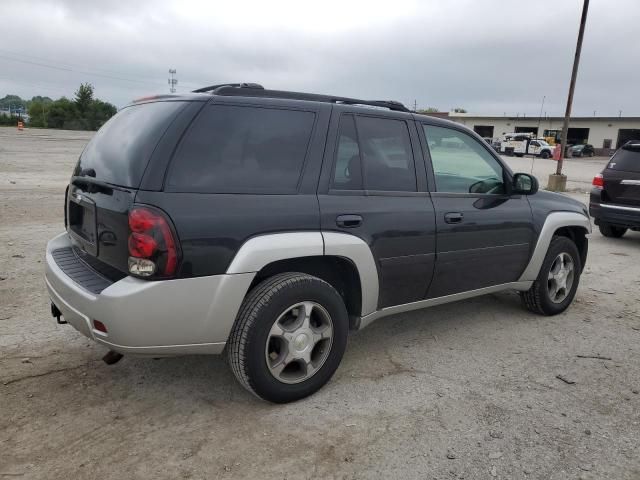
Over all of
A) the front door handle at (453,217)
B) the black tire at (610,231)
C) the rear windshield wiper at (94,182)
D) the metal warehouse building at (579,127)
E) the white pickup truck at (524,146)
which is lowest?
the black tire at (610,231)

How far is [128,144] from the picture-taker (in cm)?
289

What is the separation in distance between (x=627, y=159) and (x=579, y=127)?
194 feet

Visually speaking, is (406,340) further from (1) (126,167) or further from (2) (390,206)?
(1) (126,167)

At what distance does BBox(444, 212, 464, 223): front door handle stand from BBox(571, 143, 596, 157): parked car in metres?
53.3

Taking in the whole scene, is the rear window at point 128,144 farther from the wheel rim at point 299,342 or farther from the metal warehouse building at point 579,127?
the metal warehouse building at point 579,127

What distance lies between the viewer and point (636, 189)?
795 centimetres

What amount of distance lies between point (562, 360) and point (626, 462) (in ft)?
4.09

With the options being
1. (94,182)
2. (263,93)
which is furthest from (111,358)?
(263,93)

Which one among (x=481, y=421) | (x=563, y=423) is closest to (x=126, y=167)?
(x=481, y=421)

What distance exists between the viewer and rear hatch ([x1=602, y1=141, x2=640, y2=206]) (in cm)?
798

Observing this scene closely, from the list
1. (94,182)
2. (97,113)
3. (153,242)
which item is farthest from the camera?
(97,113)

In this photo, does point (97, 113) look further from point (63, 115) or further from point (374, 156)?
point (374, 156)

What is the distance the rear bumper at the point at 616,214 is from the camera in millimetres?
8000

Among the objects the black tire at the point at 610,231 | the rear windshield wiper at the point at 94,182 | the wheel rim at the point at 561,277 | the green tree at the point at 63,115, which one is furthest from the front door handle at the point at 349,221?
the green tree at the point at 63,115
